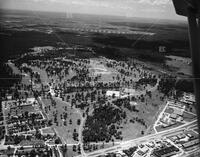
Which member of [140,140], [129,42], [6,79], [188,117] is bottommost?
[140,140]

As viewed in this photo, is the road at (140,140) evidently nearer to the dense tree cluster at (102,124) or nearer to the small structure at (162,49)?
the dense tree cluster at (102,124)

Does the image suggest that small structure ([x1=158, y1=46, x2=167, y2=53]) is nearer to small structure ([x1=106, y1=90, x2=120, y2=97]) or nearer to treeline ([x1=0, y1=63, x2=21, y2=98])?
small structure ([x1=106, y1=90, x2=120, y2=97])

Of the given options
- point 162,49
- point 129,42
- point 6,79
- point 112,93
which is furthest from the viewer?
point 129,42

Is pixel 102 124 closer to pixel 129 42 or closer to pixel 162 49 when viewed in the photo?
pixel 162 49

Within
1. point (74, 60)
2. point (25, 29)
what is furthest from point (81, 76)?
point (25, 29)

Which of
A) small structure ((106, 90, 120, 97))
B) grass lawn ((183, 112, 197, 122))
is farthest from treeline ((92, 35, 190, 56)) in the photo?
grass lawn ((183, 112, 197, 122))

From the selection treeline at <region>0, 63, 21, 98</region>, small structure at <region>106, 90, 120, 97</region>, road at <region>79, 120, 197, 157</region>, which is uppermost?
treeline at <region>0, 63, 21, 98</region>

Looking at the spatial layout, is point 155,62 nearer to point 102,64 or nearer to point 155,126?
point 102,64

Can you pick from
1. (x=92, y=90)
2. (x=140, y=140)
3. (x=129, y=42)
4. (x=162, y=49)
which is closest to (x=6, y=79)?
(x=92, y=90)
